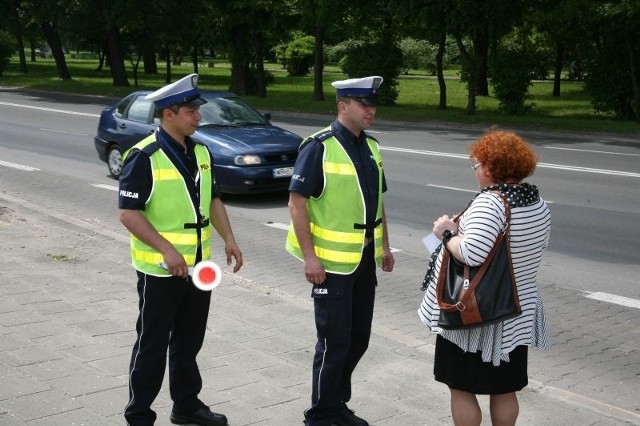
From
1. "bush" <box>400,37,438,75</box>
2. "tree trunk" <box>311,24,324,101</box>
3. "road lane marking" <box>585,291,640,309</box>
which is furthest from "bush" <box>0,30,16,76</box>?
"road lane marking" <box>585,291,640,309</box>

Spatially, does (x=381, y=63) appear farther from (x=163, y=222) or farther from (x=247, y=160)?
(x=163, y=222)

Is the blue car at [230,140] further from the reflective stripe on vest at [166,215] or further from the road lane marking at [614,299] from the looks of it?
the reflective stripe on vest at [166,215]

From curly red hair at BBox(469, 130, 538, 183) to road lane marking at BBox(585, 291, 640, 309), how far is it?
4297mm

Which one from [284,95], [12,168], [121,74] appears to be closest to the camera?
[12,168]

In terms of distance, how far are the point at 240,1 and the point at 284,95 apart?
5420mm

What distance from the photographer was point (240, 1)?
35.7 m

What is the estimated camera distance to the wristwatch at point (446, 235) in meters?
4.15

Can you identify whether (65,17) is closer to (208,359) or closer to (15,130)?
(15,130)

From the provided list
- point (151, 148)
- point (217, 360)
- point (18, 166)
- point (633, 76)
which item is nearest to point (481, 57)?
point (633, 76)

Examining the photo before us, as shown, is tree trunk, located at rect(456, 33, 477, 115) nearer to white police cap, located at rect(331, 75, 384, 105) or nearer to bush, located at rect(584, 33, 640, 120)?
bush, located at rect(584, 33, 640, 120)

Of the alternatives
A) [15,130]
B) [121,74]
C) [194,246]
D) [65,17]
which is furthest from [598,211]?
[65,17]

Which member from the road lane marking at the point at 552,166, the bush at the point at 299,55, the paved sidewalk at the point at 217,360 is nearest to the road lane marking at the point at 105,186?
the paved sidewalk at the point at 217,360

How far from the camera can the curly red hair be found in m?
4.14

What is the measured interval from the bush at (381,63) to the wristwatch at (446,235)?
30.2 meters
